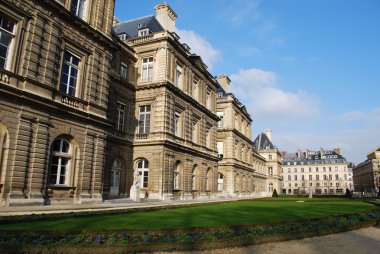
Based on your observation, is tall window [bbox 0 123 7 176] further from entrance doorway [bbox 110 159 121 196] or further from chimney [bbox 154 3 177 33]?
chimney [bbox 154 3 177 33]

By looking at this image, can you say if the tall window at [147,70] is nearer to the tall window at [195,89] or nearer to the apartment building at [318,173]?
the tall window at [195,89]

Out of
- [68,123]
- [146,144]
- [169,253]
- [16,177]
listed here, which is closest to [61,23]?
[68,123]

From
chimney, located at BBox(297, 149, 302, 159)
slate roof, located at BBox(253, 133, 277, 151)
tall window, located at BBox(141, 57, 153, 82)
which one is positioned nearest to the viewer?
tall window, located at BBox(141, 57, 153, 82)

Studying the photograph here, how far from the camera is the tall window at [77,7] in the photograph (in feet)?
65.2

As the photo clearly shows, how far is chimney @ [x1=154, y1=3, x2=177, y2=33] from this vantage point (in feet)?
115

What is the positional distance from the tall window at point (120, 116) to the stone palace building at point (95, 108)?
0.14 meters

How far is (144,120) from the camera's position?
98.3ft

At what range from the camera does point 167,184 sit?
28359 mm

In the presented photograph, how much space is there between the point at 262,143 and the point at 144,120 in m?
65.7

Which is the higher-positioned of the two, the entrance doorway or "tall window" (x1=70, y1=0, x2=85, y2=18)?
"tall window" (x1=70, y1=0, x2=85, y2=18)

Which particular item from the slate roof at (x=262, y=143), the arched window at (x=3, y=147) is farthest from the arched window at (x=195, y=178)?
the slate roof at (x=262, y=143)

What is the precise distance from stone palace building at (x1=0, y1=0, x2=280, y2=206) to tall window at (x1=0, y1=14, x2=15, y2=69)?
49 mm

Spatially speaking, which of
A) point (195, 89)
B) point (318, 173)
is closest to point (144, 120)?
point (195, 89)

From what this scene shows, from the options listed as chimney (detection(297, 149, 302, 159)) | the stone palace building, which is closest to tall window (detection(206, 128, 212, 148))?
the stone palace building
